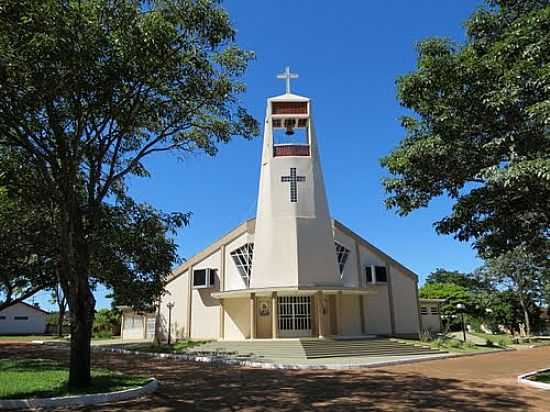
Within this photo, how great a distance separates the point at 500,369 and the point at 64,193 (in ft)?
48.9

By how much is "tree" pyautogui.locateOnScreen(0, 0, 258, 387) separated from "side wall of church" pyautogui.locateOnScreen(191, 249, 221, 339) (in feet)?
53.4

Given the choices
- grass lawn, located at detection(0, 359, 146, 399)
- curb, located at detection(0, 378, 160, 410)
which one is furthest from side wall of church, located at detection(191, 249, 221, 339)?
curb, located at detection(0, 378, 160, 410)

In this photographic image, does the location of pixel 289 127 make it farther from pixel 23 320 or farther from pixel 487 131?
pixel 23 320

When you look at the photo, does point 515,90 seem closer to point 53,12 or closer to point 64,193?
point 53,12

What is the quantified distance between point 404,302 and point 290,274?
11.3m

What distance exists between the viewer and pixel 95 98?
1052cm

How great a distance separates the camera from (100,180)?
39.7 ft

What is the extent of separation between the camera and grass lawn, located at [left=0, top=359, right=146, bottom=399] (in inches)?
393

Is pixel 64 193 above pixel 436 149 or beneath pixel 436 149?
beneath

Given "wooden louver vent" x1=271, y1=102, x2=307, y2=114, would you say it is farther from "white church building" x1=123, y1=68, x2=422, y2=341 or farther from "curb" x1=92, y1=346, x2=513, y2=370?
"curb" x1=92, y1=346, x2=513, y2=370

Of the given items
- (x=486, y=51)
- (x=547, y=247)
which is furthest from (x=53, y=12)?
(x=547, y=247)

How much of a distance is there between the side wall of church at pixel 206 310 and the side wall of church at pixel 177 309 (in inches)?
27.7

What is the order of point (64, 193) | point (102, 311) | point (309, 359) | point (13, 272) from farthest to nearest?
point (102, 311) < point (309, 359) < point (13, 272) < point (64, 193)

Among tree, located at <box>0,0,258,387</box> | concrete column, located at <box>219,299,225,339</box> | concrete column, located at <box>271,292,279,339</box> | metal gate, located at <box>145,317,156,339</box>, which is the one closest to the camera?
tree, located at <box>0,0,258,387</box>
